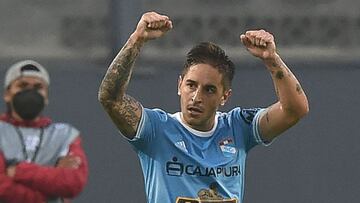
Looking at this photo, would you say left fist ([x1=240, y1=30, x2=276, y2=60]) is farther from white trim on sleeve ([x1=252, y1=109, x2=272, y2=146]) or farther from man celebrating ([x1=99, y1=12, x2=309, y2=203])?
white trim on sleeve ([x1=252, y1=109, x2=272, y2=146])

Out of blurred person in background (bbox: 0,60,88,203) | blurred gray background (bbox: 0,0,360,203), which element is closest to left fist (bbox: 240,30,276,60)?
blurred person in background (bbox: 0,60,88,203)

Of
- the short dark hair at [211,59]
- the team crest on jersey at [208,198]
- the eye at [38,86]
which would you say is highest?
the short dark hair at [211,59]

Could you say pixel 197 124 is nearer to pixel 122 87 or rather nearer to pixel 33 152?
pixel 122 87

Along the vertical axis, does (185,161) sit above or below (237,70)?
below

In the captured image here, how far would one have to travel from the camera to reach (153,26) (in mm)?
4820

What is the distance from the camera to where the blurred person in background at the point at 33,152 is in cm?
460

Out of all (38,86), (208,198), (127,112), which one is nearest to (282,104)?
(208,198)

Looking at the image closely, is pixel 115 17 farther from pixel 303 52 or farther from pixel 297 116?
pixel 297 116

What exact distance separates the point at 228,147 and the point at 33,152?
0.92m

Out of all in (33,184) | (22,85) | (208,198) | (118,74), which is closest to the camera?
(33,184)

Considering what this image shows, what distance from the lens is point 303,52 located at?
25.3ft

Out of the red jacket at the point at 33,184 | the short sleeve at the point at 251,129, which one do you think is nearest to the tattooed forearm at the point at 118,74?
the red jacket at the point at 33,184

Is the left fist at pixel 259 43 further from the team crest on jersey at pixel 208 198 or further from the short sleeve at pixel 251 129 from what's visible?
the team crest on jersey at pixel 208 198

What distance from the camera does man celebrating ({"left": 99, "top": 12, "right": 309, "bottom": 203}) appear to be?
4945 millimetres
